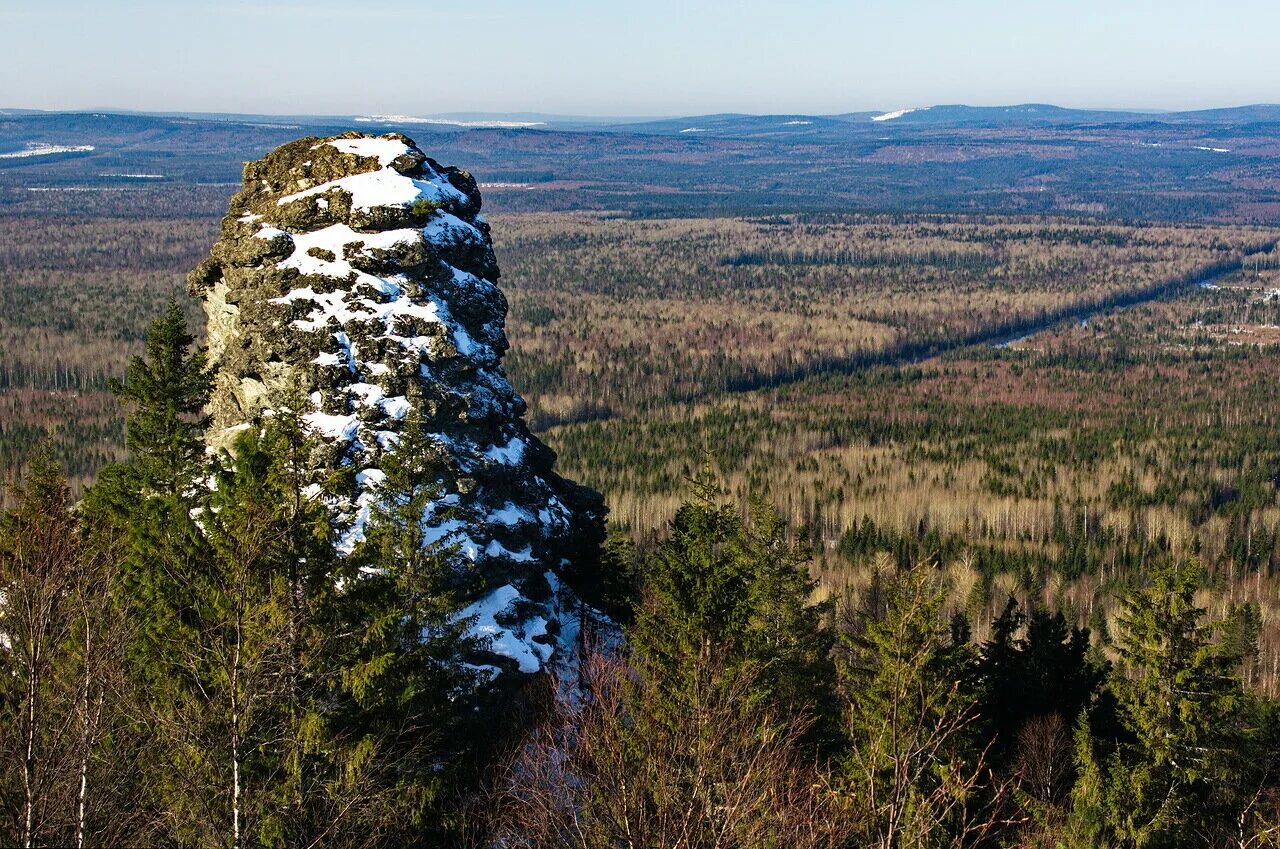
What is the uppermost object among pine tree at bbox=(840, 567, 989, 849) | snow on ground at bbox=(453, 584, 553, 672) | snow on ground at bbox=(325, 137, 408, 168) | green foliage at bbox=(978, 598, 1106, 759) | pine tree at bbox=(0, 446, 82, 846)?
snow on ground at bbox=(325, 137, 408, 168)

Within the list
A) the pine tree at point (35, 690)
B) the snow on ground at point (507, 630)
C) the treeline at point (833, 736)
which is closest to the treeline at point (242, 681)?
the pine tree at point (35, 690)

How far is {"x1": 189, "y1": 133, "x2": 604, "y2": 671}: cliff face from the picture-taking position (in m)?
33.3

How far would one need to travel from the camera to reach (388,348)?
3484cm

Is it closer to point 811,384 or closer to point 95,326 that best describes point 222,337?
point 811,384

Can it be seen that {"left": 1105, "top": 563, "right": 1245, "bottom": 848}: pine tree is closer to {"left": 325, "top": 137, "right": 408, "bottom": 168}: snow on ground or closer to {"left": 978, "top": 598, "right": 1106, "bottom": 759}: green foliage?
{"left": 978, "top": 598, "right": 1106, "bottom": 759}: green foliage

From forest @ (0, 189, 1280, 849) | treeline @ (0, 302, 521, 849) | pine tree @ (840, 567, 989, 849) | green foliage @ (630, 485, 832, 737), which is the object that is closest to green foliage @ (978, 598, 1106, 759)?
forest @ (0, 189, 1280, 849)

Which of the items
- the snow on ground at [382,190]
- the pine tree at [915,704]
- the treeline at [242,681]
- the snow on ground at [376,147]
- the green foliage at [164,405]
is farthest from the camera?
the snow on ground at [376,147]

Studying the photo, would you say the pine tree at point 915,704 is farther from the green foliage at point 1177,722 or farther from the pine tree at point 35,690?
the pine tree at point 35,690

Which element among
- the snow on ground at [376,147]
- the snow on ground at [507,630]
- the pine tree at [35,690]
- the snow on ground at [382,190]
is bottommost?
the snow on ground at [507,630]

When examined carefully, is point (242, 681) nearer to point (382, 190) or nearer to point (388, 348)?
point (388, 348)

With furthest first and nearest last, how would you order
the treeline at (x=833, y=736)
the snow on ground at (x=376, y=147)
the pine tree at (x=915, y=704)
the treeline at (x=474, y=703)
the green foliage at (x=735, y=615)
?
the snow on ground at (x=376, y=147) < the green foliage at (x=735, y=615) < the pine tree at (x=915, y=704) < the treeline at (x=833, y=736) < the treeline at (x=474, y=703)

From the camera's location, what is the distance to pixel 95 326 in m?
187

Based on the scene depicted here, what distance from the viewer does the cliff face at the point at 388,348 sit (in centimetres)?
3334

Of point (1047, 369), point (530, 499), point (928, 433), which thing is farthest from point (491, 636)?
point (1047, 369)
